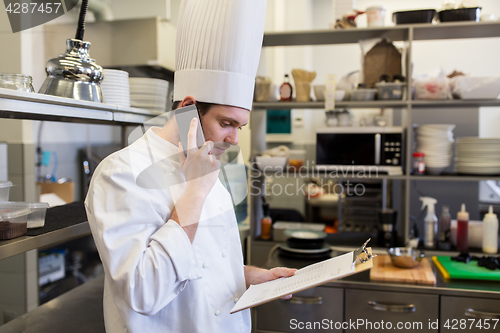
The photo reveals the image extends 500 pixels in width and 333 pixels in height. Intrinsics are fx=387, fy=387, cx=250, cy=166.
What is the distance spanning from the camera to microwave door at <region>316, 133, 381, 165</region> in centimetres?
231

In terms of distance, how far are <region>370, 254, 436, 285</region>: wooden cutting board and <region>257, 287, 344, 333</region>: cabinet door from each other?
0.68 ft

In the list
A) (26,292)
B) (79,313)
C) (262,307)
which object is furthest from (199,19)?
(26,292)

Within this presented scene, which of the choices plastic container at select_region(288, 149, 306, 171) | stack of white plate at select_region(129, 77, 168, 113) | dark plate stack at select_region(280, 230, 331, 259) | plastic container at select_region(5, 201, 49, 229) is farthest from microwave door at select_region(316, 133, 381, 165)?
plastic container at select_region(5, 201, 49, 229)

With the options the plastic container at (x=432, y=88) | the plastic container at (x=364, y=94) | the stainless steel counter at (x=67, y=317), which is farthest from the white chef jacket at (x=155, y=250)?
the plastic container at (x=432, y=88)

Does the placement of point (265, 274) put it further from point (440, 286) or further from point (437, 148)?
point (437, 148)

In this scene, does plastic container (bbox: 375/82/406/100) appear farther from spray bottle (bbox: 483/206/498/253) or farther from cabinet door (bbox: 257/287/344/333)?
cabinet door (bbox: 257/287/344/333)

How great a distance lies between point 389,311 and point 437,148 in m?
Answer: 1.00

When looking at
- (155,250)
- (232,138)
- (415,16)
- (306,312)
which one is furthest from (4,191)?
(415,16)

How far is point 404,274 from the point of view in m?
1.89

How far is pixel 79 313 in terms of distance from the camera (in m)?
1.55

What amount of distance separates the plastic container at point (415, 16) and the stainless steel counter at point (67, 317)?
84.7 inches

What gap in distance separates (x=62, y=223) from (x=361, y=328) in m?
1.41

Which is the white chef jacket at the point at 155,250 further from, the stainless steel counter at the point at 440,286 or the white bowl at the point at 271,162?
the white bowl at the point at 271,162

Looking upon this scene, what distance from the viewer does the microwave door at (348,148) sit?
→ 7.57ft
